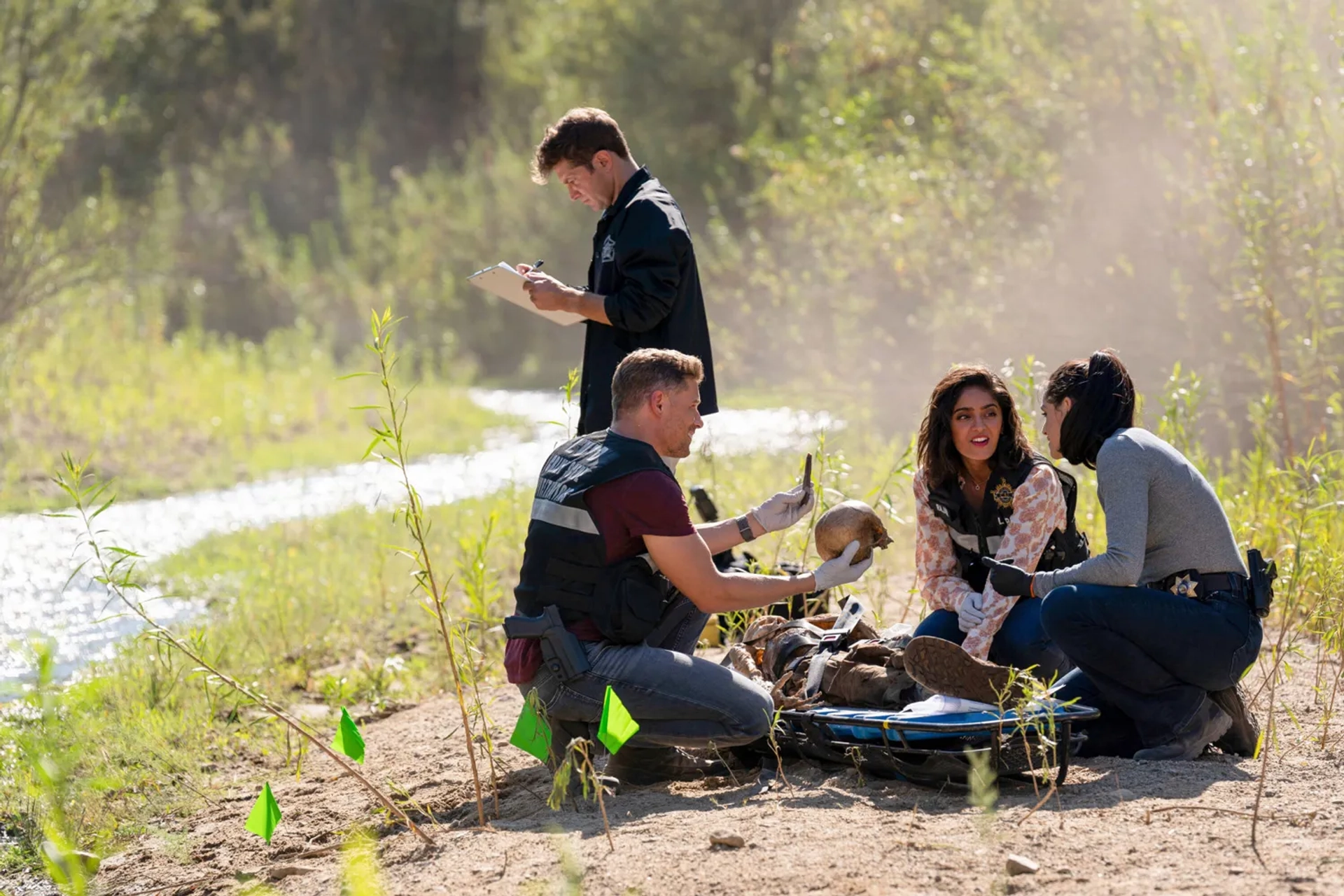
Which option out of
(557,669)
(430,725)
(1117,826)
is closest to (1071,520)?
(1117,826)

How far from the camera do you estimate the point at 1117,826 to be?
3852 millimetres

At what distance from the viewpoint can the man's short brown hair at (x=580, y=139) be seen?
18.2 ft

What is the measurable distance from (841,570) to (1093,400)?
94 cm

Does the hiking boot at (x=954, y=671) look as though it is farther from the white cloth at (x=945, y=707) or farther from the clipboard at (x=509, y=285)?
the clipboard at (x=509, y=285)

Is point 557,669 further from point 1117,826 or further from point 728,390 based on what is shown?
point 728,390

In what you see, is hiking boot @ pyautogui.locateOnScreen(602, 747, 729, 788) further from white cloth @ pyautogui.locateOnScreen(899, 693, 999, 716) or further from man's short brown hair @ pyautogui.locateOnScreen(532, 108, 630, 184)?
man's short brown hair @ pyautogui.locateOnScreen(532, 108, 630, 184)

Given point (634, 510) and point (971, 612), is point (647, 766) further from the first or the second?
point (971, 612)

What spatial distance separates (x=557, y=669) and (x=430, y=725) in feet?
5.50

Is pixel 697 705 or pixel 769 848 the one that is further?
pixel 697 705

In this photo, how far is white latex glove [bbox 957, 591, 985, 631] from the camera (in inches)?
195

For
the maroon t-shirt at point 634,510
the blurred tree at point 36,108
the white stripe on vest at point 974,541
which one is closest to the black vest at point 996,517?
the white stripe on vest at point 974,541

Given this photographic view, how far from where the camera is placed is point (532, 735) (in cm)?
438

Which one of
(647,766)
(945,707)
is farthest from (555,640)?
(945,707)

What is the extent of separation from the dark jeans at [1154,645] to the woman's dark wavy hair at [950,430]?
2.08ft
